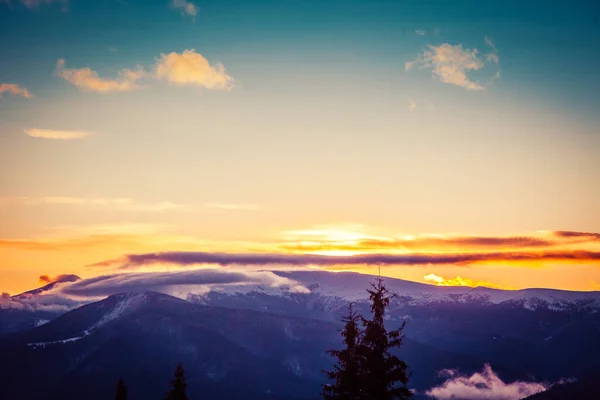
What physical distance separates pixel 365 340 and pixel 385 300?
2.95 meters

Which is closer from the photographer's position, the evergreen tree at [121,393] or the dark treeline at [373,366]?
the dark treeline at [373,366]

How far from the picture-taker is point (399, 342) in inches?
1779

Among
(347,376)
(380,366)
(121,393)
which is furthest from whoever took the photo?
(121,393)

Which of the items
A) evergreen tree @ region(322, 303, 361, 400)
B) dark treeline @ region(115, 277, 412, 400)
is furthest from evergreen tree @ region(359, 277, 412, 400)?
evergreen tree @ region(322, 303, 361, 400)

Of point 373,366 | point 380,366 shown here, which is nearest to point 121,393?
point 373,366

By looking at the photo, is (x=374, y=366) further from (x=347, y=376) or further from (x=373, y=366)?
(x=347, y=376)

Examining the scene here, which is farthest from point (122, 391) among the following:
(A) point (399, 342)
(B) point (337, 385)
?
(A) point (399, 342)

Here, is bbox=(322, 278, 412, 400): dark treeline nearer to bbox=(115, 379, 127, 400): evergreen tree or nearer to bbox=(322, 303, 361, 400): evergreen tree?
bbox=(322, 303, 361, 400): evergreen tree

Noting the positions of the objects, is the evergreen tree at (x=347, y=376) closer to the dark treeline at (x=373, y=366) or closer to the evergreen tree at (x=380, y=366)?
the dark treeline at (x=373, y=366)

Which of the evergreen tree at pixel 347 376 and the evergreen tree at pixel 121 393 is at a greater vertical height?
the evergreen tree at pixel 347 376

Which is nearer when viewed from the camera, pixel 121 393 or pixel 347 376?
pixel 347 376

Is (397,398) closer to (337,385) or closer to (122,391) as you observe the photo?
(337,385)

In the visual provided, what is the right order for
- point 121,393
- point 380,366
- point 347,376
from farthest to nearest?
1. point 121,393
2. point 347,376
3. point 380,366

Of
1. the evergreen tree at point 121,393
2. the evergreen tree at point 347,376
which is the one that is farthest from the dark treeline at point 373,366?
the evergreen tree at point 121,393
